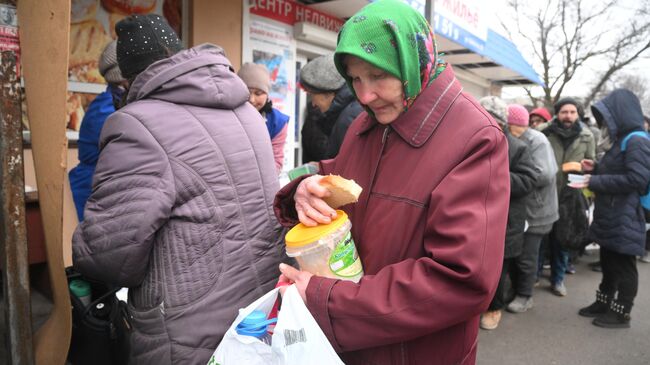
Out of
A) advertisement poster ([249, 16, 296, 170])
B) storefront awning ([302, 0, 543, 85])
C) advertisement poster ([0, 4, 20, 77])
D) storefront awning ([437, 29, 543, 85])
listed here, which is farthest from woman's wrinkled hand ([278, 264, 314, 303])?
storefront awning ([437, 29, 543, 85])

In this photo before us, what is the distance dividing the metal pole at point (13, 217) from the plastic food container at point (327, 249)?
1091 mm

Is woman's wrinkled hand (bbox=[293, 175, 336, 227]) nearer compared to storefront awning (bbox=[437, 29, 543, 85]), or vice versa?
woman's wrinkled hand (bbox=[293, 175, 336, 227])

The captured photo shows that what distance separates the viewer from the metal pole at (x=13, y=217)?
1.54 meters

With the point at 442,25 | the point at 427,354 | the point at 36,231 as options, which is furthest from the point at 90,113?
the point at 442,25

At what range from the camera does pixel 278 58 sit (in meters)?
5.61

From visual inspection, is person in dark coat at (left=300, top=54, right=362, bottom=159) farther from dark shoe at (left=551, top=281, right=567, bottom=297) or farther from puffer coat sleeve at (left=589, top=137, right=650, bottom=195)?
dark shoe at (left=551, top=281, right=567, bottom=297)

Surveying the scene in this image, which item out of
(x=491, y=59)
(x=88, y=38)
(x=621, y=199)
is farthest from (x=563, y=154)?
(x=88, y=38)

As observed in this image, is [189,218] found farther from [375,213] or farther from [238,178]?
[375,213]

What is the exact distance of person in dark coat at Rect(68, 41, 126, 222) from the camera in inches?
111

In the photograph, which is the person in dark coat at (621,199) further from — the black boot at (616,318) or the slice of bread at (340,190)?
the slice of bread at (340,190)

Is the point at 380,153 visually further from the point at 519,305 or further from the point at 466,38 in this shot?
the point at 466,38

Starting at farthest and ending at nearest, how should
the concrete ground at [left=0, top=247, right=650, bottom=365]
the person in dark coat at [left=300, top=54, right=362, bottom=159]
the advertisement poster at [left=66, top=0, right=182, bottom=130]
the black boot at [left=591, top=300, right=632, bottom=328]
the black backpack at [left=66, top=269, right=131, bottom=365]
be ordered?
the black boot at [left=591, top=300, right=632, bottom=328], the advertisement poster at [left=66, top=0, right=182, bottom=130], the concrete ground at [left=0, top=247, right=650, bottom=365], the person in dark coat at [left=300, top=54, right=362, bottom=159], the black backpack at [left=66, top=269, right=131, bottom=365]

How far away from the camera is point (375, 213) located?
1230 mm

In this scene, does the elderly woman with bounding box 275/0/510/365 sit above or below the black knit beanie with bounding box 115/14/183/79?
below
